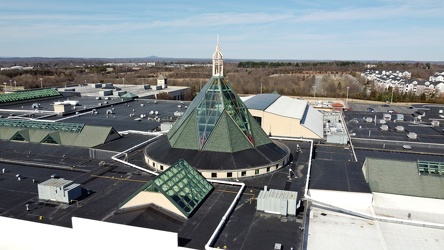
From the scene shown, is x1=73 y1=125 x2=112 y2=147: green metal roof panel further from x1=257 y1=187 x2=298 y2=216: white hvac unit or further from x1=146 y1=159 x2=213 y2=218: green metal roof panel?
x1=257 y1=187 x2=298 y2=216: white hvac unit

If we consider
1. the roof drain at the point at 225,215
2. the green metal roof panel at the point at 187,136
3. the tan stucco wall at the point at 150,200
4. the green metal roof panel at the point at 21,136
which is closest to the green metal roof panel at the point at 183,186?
the tan stucco wall at the point at 150,200

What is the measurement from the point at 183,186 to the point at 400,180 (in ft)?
78.6

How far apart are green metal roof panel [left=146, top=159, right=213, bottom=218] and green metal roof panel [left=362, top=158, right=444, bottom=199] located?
18.6 m

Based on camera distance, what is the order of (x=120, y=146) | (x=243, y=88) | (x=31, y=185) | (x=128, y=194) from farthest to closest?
(x=243, y=88), (x=120, y=146), (x=31, y=185), (x=128, y=194)

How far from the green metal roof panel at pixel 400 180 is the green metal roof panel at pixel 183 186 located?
1863 cm

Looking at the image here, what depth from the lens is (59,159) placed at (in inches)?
1791

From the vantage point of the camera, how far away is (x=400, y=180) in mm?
36906

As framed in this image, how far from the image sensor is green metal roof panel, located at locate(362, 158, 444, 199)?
3534 centimetres

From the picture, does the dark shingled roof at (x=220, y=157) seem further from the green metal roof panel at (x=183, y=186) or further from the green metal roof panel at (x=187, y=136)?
the green metal roof panel at (x=183, y=186)

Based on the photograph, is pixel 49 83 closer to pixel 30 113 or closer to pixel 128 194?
pixel 30 113

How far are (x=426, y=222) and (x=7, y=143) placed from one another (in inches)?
2225

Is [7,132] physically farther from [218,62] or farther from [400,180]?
[400,180]

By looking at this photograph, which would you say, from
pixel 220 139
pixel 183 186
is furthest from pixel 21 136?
pixel 183 186

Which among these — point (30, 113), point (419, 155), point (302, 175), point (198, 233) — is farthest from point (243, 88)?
point (198, 233)
